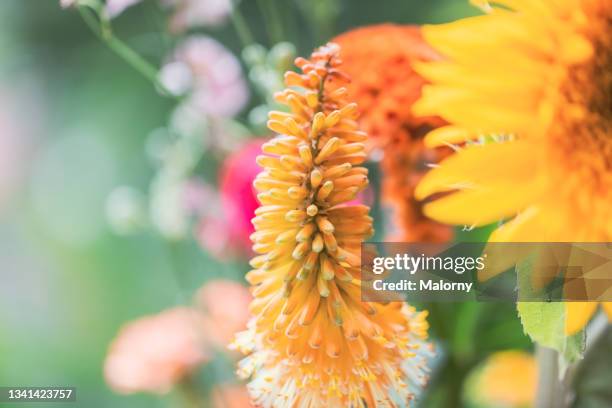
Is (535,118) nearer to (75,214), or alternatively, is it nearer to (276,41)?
(276,41)

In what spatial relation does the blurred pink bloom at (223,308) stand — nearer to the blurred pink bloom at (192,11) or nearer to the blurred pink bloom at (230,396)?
the blurred pink bloom at (230,396)

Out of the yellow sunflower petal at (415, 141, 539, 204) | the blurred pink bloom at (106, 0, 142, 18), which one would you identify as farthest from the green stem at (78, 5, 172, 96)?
the yellow sunflower petal at (415, 141, 539, 204)

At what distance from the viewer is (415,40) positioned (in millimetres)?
374

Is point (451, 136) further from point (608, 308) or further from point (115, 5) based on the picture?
point (115, 5)

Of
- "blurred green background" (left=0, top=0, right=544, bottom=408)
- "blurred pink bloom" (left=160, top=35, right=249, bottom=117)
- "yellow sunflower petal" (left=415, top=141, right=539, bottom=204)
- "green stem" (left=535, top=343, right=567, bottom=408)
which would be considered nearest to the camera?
"yellow sunflower petal" (left=415, top=141, right=539, bottom=204)

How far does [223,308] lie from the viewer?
494 millimetres

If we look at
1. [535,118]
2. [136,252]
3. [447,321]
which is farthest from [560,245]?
[136,252]

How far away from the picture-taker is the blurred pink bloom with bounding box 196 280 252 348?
47 cm

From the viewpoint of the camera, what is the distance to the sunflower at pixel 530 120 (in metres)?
0.26

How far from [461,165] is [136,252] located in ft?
1.55

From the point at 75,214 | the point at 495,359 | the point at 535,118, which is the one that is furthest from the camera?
the point at 75,214

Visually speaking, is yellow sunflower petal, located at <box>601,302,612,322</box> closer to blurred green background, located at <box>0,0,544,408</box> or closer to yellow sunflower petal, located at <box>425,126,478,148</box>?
yellow sunflower petal, located at <box>425,126,478,148</box>

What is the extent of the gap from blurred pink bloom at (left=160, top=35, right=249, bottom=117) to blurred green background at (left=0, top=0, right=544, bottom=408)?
130mm

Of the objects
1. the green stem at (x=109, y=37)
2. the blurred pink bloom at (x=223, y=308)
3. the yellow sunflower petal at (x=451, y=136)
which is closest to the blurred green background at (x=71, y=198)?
the blurred pink bloom at (x=223, y=308)
